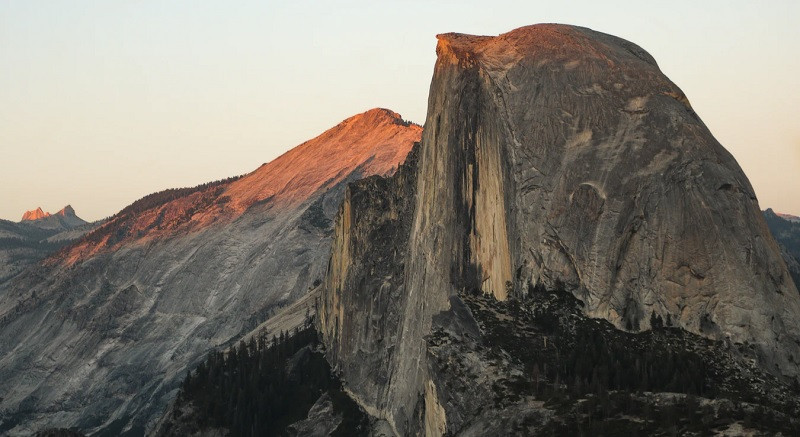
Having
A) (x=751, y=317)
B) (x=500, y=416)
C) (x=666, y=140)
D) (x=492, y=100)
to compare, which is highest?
(x=492, y=100)

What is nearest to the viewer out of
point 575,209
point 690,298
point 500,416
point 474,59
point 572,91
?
point 500,416

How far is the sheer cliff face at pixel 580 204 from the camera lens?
490 feet

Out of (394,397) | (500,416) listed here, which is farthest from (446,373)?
(394,397)

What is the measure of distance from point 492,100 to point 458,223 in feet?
59.3

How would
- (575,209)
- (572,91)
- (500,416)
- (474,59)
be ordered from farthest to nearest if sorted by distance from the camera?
(474,59), (572,91), (575,209), (500,416)

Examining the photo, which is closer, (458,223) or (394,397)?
(458,223)

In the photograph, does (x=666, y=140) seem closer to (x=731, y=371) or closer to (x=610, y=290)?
(x=610, y=290)

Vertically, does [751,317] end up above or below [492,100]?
below

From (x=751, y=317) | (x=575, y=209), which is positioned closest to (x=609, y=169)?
(x=575, y=209)

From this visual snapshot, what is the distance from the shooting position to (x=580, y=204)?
6309 inches

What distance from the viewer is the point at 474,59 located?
186m

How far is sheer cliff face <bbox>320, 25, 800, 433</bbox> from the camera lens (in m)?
149

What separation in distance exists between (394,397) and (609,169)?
52102 mm

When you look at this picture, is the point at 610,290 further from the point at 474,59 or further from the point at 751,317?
the point at 474,59
